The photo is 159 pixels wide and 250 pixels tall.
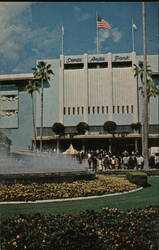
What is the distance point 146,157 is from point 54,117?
32212 millimetres

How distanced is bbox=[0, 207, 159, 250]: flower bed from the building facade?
46728 millimetres

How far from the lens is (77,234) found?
16.1ft

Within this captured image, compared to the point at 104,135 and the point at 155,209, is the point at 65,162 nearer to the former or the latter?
the point at 155,209

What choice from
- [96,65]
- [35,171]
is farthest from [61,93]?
[35,171]

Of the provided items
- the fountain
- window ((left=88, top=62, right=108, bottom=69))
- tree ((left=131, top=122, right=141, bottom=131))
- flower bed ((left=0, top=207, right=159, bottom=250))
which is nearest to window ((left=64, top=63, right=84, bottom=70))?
window ((left=88, top=62, right=108, bottom=69))

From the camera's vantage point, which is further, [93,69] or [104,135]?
[93,69]

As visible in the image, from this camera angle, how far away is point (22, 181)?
10.6 meters

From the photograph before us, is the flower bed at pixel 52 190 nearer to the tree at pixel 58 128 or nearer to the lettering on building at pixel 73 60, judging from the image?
the tree at pixel 58 128

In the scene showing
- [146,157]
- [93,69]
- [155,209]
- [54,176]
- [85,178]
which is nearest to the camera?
[155,209]

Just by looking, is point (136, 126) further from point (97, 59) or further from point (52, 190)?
point (52, 190)

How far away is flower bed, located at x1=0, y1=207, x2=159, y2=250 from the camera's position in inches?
189

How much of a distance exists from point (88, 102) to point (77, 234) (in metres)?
50.5

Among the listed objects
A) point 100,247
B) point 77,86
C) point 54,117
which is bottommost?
point 100,247

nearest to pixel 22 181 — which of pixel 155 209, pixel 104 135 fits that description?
pixel 155 209
